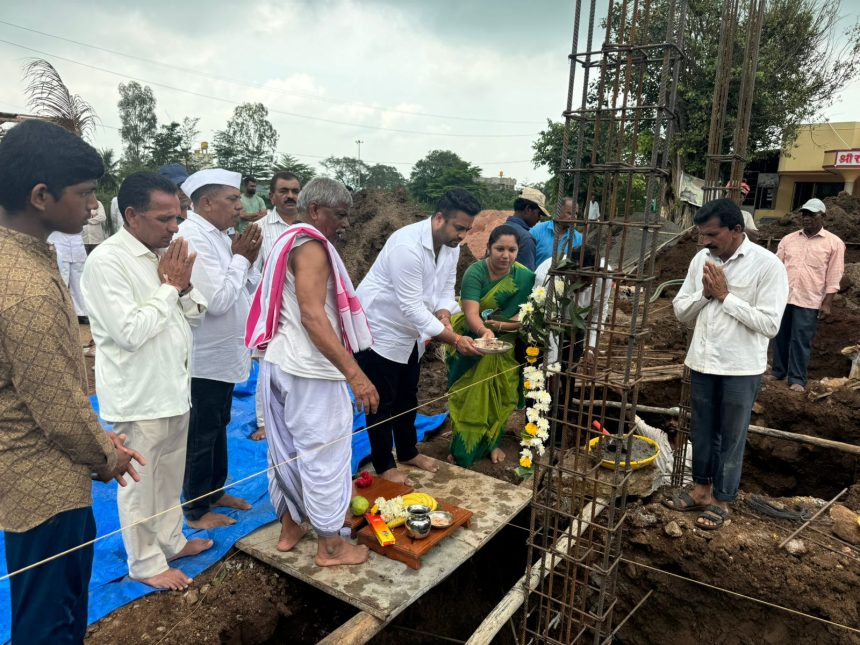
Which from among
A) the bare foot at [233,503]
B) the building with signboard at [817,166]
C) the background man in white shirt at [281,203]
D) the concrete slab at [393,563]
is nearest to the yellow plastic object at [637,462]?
the concrete slab at [393,563]

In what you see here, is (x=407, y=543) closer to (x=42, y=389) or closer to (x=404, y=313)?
(x=404, y=313)

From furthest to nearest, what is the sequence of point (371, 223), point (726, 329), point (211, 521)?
point (371, 223), point (726, 329), point (211, 521)

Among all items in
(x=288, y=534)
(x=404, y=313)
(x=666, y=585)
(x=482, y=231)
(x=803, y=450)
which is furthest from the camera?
(x=482, y=231)

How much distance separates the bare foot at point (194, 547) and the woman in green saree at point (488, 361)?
1.99 metres

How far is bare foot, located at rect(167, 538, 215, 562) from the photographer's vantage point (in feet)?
9.91

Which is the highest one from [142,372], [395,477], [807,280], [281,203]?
[281,203]

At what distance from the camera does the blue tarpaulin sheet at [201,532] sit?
8.82 ft

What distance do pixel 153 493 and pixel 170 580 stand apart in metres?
0.46

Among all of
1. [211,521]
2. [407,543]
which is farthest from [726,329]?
[211,521]

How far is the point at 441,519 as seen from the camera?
10.6 feet

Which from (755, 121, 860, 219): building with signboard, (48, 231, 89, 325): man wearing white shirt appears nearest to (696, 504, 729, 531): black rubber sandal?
(48, 231, 89, 325): man wearing white shirt

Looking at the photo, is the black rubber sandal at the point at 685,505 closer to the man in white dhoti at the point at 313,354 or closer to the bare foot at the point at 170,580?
the man in white dhoti at the point at 313,354

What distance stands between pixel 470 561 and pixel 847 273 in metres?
8.27

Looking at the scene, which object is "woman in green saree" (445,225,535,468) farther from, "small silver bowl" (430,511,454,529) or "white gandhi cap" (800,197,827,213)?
"white gandhi cap" (800,197,827,213)
